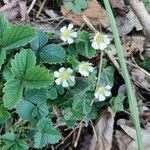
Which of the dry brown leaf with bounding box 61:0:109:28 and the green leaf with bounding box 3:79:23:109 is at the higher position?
the dry brown leaf with bounding box 61:0:109:28

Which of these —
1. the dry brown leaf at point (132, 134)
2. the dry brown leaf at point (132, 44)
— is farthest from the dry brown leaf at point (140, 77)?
the dry brown leaf at point (132, 134)

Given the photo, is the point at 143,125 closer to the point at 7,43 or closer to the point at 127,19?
the point at 127,19

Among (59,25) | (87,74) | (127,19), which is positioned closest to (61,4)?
(59,25)

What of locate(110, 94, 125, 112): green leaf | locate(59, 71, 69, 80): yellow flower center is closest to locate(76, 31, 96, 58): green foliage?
locate(59, 71, 69, 80): yellow flower center

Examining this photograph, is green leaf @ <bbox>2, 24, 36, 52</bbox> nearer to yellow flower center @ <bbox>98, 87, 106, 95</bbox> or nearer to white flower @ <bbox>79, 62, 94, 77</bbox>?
white flower @ <bbox>79, 62, 94, 77</bbox>

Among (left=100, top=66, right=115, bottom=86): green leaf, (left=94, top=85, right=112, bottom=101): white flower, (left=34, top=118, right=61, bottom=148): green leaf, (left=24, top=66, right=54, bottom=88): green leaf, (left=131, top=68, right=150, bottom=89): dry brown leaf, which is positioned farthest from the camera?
(left=131, top=68, right=150, bottom=89): dry brown leaf

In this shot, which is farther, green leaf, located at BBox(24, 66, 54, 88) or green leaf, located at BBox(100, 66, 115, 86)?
green leaf, located at BBox(100, 66, 115, 86)

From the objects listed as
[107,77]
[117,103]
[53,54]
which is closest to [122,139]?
[117,103]
